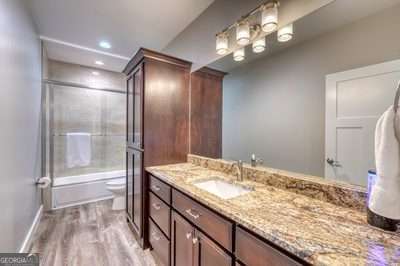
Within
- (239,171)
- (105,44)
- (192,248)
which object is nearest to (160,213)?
(192,248)

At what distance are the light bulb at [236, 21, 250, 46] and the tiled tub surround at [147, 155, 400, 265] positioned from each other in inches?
41.8

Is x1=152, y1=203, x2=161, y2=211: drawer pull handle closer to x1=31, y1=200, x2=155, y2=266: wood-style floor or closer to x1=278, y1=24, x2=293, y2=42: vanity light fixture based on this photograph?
x1=31, y1=200, x2=155, y2=266: wood-style floor

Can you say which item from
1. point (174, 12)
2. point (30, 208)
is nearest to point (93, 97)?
point (30, 208)

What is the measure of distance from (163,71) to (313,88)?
1.45 metres

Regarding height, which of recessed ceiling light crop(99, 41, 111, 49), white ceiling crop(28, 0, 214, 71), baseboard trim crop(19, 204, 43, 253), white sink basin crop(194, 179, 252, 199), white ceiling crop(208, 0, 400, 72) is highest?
white ceiling crop(28, 0, 214, 71)

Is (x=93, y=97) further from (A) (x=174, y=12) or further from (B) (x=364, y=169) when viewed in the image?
(B) (x=364, y=169)

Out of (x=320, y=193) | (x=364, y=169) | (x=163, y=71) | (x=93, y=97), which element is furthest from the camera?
(x=93, y=97)

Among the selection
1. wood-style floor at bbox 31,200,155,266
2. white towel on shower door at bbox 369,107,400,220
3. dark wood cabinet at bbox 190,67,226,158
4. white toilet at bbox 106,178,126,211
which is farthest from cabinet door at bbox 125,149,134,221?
white towel on shower door at bbox 369,107,400,220

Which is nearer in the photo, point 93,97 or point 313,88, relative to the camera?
point 313,88

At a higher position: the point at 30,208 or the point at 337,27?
the point at 337,27

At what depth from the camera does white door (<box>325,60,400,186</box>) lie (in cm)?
92

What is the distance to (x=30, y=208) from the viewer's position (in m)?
2.14

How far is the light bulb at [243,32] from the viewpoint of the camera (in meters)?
1.52

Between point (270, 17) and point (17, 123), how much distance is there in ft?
7.58
